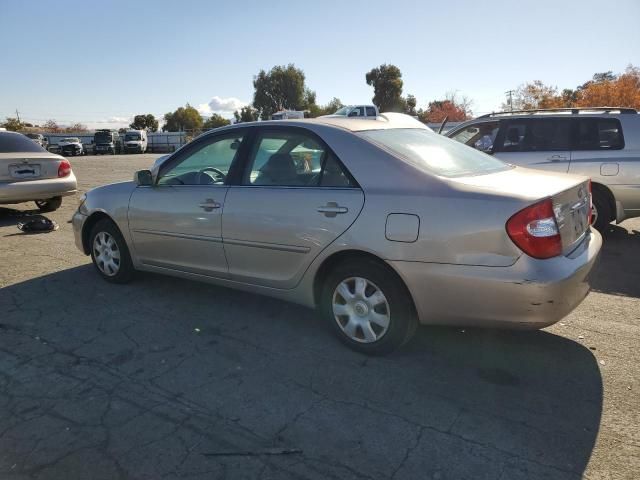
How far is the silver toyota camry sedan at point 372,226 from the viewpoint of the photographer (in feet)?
Answer: 9.43

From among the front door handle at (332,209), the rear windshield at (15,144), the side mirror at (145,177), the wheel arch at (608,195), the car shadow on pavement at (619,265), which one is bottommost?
the car shadow on pavement at (619,265)

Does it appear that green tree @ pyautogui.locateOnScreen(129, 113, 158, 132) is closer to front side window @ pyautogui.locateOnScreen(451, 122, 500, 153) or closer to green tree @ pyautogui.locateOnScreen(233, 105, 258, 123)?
green tree @ pyautogui.locateOnScreen(233, 105, 258, 123)

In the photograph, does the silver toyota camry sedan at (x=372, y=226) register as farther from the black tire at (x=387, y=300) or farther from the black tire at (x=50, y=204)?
the black tire at (x=50, y=204)

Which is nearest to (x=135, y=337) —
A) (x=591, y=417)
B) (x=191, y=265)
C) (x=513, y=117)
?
(x=191, y=265)

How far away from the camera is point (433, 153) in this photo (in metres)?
3.57

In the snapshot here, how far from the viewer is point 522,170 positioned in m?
3.80

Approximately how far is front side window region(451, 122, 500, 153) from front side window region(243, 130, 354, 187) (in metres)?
4.46

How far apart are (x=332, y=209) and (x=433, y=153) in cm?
87

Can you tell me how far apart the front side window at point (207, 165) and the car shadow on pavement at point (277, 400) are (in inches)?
46.3

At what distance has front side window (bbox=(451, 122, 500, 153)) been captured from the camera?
7484 mm

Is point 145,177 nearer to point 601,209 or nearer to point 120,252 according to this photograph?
point 120,252

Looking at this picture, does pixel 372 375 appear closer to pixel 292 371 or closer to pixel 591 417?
pixel 292 371

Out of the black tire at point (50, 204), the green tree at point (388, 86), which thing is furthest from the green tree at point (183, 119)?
the black tire at point (50, 204)

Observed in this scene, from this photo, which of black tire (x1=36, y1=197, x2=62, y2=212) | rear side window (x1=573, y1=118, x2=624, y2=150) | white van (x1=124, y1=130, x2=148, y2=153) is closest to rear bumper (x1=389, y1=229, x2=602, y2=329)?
rear side window (x1=573, y1=118, x2=624, y2=150)
